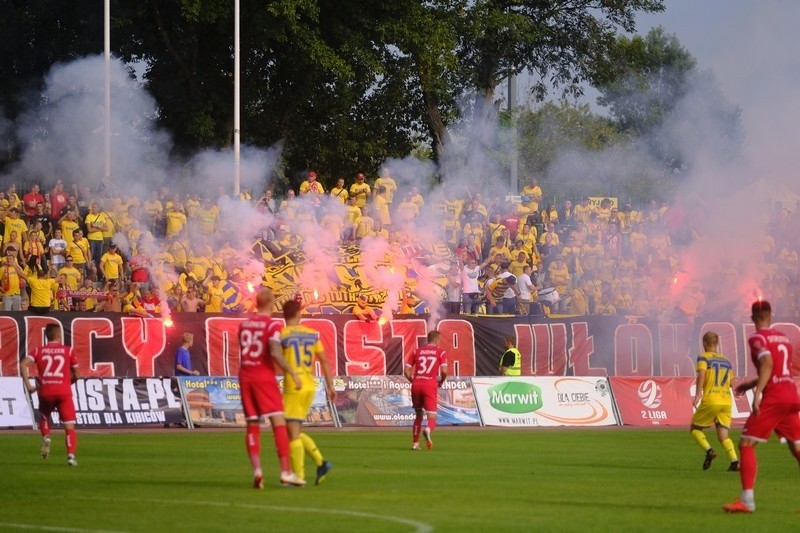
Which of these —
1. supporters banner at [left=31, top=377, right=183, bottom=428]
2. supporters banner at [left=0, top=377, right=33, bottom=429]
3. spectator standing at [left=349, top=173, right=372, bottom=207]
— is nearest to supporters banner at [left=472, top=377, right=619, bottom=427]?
supporters banner at [left=31, top=377, right=183, bottom=428]

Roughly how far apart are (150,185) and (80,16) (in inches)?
455

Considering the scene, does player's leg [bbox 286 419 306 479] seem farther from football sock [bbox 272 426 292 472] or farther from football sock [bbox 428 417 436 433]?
football sock [bbox 428 417 436 433]

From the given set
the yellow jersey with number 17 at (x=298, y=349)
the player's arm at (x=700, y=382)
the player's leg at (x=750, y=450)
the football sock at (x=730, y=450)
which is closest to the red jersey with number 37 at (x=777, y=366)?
the player's leg at (x=750, y=450)

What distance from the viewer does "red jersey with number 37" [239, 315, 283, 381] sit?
1462 cm

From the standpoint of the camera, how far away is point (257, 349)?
48.1 feet

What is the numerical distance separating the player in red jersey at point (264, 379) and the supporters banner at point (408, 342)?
52.0 feet

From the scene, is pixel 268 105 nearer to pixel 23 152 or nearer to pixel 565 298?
pixel 23 152

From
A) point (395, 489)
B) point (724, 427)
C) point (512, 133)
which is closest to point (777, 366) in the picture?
point (395, 489)

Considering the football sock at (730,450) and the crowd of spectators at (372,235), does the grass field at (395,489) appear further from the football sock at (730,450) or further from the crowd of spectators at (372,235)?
the crowd of spectators at (372,235)

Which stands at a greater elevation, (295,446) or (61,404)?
(295,446)

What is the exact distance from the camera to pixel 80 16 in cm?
4712

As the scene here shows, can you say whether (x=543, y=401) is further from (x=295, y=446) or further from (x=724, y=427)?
(x=295, y=446)

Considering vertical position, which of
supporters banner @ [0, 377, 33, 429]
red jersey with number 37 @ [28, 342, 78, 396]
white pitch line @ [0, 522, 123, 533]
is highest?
red jersey with number 37 @ [28, 342, 78, 396]

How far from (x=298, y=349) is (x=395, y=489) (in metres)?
2.06
